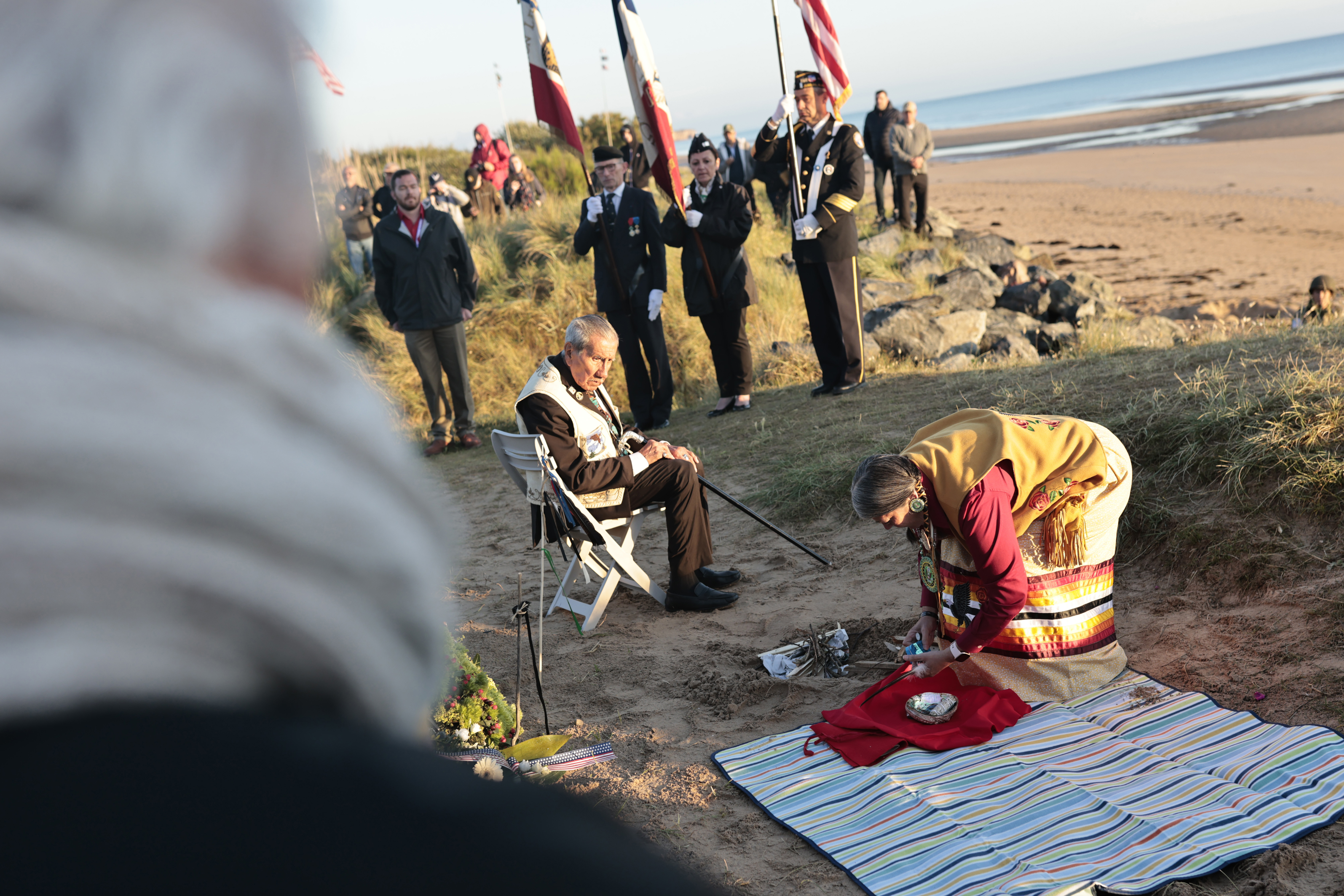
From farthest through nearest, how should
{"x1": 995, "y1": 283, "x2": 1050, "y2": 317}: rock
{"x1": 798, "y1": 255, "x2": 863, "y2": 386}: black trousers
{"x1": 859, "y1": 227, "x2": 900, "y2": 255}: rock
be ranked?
{"x1": 859, "y1": 227, "x2": 900, "y2": 255}: rock < {"x1": 995, "y1": 283, "x2": 1050, "y2": 317}: rock < {"x1": 798, "y1": 255, "x2": 863, "y2": 386}: black trousers

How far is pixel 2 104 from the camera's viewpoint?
440 millimetres

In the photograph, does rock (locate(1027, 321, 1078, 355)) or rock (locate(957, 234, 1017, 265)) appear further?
rock (locate(957, 234, 1017, 265))

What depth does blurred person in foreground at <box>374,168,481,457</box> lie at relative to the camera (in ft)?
25.7

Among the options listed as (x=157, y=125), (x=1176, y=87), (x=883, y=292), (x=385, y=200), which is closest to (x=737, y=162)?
(x=883, y=292)

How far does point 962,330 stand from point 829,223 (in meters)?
2.76

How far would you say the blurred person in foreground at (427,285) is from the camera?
25.7 ft

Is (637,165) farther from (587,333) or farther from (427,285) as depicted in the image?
(587,333)

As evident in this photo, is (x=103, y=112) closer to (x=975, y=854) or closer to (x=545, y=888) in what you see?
(x=545, y=888)

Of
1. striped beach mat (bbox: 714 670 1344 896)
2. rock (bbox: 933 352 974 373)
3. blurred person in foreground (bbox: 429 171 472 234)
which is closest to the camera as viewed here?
striped beach mat (bbox: 714 670 1344 896)

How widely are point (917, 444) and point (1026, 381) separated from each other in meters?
3.63

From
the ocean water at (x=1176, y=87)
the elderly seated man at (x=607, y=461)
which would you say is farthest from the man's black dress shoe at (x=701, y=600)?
the ocean water at (x=1176, y=87)

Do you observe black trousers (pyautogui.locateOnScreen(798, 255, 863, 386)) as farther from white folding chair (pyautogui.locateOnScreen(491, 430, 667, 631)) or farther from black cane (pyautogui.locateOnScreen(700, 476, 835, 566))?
white folding chair (pyautogui.locateOnScreen(491, 430, 667, 631))

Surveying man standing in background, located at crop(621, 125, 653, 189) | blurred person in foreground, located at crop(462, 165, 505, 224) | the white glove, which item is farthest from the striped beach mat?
blurred person in foreground, located at crop(462, 165, 505, 224)

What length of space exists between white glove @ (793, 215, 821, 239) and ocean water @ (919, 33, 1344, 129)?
5530 centimetres
